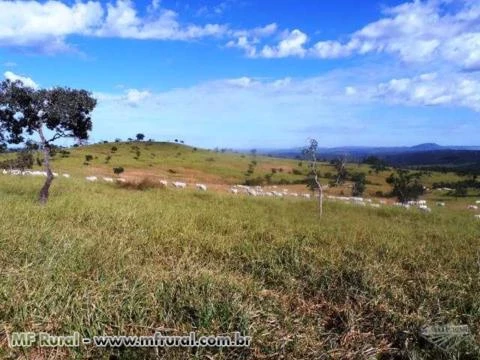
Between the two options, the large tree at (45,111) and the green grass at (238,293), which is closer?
the green grass at (238,293)

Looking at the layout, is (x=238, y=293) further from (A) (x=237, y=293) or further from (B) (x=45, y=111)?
(B) (x=45, y=111)

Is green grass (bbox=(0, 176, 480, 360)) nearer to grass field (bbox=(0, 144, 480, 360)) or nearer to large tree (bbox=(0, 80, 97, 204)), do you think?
grass field (bbox=(0, 144, 480, 360))

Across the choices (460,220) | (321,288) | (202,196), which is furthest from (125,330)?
(460,220)

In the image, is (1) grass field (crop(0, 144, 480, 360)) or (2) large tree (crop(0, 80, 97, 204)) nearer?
(1) grass field (crop(0, 144, 480, 360))

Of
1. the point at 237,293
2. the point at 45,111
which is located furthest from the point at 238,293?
the point at 45,111

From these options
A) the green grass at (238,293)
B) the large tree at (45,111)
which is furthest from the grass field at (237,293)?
the large tree at (45,111)

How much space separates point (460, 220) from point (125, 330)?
29.6m

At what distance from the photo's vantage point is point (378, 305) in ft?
23.5

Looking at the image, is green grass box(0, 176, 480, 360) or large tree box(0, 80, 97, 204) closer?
green grass box(0, 176, 480, 360)

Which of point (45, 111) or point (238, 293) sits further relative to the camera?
point (45, 111)

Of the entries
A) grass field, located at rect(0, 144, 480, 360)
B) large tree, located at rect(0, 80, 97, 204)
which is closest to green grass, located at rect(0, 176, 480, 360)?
grass field, located at rect(0, 144, 480, 360)

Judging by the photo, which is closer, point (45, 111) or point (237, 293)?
point (237, 293)

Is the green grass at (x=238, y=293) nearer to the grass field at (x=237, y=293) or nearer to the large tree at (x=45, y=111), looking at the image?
the grass field at (x=237, y=293)

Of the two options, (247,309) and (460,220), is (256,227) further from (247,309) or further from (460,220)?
(460,220)
